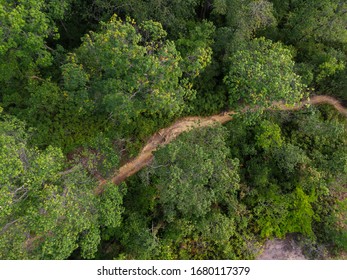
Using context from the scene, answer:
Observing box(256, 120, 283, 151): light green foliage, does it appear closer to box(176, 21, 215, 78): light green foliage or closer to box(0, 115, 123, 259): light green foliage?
box(176, 21, 215, 78): light green foliage

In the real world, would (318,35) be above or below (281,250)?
above

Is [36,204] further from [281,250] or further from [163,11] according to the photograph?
[281,250]

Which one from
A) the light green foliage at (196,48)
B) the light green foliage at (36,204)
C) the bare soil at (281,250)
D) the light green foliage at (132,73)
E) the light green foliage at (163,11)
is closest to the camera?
the light green foliage at (36,204)

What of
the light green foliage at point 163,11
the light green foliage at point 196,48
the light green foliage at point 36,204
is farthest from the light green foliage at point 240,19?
the light green foliage at point 36,204

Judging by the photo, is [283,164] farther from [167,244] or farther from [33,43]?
[33,43]

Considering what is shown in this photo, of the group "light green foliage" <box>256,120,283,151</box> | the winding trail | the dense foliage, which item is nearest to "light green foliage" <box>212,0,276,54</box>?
the dense foliage

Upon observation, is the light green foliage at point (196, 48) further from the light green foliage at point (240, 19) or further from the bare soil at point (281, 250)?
the bare soil at point (281, 250)

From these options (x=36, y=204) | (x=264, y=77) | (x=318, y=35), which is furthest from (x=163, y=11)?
(x=36, y=204)
